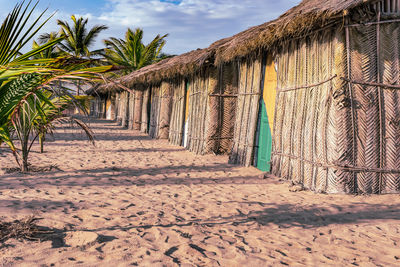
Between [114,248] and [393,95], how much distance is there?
146 inches

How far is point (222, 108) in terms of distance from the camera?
7801 mm

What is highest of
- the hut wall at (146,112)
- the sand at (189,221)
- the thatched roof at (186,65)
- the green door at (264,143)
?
the thatched roof at (186,65)

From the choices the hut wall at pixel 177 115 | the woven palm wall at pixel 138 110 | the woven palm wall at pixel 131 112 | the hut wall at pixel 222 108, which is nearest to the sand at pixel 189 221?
the hut wall at pixel 222 108

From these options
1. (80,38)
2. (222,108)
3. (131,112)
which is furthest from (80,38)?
(222,108)

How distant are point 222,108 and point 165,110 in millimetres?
4163

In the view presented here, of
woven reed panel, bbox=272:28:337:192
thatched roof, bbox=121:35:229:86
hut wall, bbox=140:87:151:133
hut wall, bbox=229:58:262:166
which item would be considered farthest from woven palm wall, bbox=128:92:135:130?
woven reed panel, bbox=272:28:337:192

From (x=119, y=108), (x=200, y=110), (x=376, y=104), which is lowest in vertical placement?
(x=376, y=104)

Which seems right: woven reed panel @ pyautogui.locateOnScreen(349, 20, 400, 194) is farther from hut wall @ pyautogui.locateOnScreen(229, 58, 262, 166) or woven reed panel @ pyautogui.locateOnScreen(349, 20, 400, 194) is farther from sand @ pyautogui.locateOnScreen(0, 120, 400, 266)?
hut wall @ pyautogui.locateOnScreen(229, 58, 262, 166)

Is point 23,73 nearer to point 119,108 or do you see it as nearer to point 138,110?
point 138,110

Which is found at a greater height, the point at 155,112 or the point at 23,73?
the point at 155,112

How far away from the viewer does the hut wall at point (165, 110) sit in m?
11.5

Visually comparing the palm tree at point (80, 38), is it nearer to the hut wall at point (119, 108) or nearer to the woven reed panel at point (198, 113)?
the hut wall at point (119, 108)

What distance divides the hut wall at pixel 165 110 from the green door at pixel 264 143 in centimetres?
553

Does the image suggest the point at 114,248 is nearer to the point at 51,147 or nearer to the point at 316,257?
the point at 316,257
